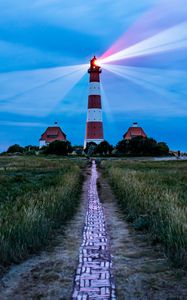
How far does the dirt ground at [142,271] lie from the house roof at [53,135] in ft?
356

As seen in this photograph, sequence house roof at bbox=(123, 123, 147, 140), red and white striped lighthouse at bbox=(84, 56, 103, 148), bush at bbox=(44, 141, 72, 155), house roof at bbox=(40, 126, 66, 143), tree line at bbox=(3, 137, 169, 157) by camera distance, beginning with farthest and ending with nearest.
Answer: house roof at bbox=(40, 126, 66, 143) < house roof at bbox=(123, 123, 147, 140) < bush at bbox=(44, 141, 72, 155) < tree line at bbox=(3, 137, 169, 157) < red and white striped lighthouse at bbox=(84, 56, 103, 148)

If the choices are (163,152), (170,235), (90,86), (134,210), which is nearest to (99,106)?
(90,86)

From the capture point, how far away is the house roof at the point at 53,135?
387 feet

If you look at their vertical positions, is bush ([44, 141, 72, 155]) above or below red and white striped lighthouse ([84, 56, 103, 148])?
below

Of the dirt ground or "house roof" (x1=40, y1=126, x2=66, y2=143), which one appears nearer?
the dirt ground

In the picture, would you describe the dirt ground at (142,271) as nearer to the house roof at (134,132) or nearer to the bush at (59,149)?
the bush at (59,149)

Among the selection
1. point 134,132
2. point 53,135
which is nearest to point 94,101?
point 134,132

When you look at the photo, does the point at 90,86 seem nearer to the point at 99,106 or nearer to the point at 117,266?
the point at 99,106

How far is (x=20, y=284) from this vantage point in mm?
6223

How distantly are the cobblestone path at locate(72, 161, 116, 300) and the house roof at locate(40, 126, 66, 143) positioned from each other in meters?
107

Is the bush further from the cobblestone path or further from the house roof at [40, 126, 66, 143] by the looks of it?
the cobblestone path

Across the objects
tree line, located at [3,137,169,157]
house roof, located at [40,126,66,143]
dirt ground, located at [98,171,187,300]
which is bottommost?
dirt ground, located at [98,171,187,300]

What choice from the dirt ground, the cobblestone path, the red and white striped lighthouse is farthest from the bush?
the dirt ground

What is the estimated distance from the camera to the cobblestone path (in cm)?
573
